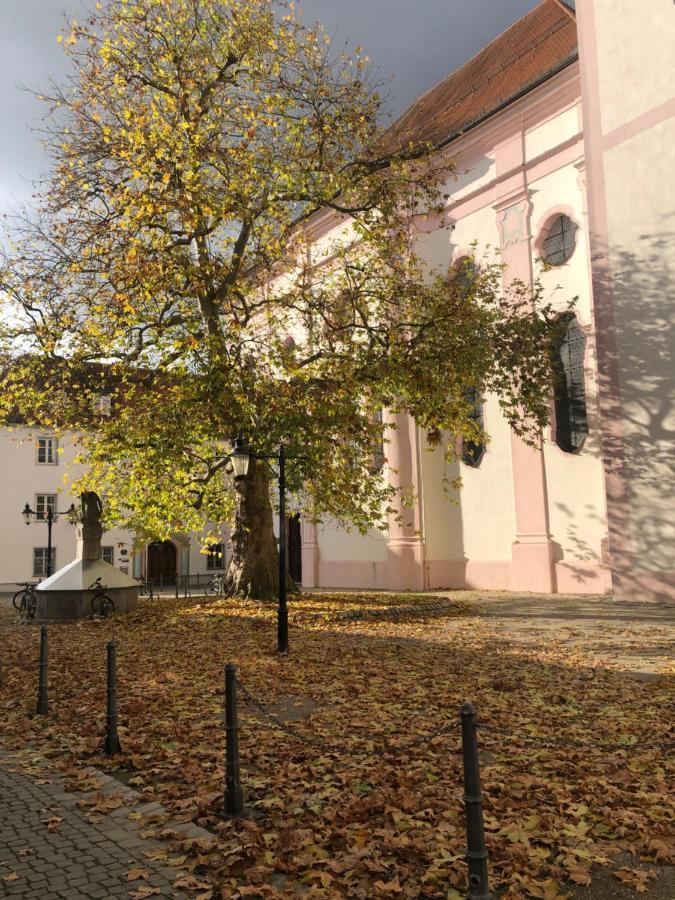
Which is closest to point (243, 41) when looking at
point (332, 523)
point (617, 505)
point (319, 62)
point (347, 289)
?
point (319, 62)

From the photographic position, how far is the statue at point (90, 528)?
1922 centimetres

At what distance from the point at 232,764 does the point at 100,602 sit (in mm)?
14447

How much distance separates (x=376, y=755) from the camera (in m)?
5.66

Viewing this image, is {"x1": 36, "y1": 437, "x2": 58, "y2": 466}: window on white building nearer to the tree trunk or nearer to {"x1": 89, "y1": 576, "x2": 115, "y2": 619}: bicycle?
{"x1": 89, "y1": 576, "x2": 115, "y2": 619}: bicycle

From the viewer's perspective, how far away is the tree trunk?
18203 mm

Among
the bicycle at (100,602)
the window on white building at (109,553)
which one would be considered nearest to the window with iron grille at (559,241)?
the bicycle at (100,602)

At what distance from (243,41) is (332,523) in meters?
18.4

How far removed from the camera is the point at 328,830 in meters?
4.60

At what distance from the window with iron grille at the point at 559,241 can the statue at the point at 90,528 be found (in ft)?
47.2

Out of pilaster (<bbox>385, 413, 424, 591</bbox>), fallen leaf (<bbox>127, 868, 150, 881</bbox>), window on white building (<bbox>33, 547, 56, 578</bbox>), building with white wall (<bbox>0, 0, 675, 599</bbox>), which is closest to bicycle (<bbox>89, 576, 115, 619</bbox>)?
building with white wall (<bbox>0, 0, 675, 599</bbox>)

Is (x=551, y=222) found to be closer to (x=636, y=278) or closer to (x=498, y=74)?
(x=636, y=278)

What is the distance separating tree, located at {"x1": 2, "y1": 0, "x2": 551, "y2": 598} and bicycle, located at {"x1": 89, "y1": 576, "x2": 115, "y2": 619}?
90.2 inches

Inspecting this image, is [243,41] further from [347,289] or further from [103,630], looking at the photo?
[103,630]

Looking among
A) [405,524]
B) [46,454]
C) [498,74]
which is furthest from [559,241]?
[46,454]
